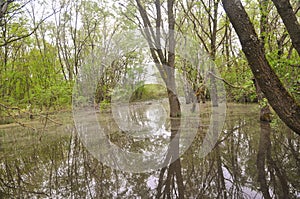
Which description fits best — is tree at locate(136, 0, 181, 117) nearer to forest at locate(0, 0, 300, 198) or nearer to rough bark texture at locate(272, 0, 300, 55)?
forest at locate(0, 0, 300, 198)

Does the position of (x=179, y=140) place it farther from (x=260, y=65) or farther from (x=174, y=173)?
(x=260, y=65)

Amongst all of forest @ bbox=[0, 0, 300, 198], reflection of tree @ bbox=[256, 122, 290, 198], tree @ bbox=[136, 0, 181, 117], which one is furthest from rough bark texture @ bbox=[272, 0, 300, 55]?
tree @ bbox=[136, 0, 181, 117]

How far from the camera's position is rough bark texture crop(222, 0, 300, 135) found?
1988mm

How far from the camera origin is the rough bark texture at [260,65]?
199 cm

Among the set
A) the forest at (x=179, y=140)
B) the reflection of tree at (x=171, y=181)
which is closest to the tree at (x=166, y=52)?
the forest at (x=179, y=140)

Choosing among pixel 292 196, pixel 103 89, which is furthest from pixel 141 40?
pixel 292 196

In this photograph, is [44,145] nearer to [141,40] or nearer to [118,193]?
[118,193]

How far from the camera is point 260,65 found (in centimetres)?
202

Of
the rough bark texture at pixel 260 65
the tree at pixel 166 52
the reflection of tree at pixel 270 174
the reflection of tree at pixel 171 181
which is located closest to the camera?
the rough bark texture at pixel 260 65

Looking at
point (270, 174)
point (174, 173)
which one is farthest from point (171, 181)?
point (270, 174)

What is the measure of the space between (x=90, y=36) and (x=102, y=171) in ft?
63.4

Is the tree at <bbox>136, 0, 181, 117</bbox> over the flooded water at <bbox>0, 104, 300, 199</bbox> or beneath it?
over

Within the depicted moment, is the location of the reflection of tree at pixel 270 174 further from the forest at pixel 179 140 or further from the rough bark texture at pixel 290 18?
the rough bark texture at pixel 290 18

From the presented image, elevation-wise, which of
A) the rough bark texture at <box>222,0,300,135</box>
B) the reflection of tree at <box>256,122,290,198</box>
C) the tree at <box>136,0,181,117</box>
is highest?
the tree at <box>136,0,181,117</box>
